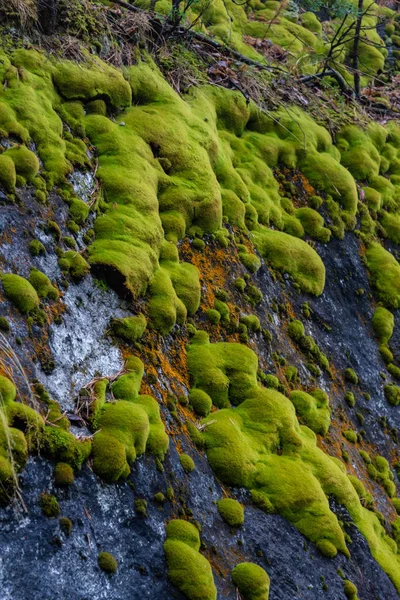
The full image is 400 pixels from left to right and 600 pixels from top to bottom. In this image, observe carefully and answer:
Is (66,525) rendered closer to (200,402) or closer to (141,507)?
(141,507)

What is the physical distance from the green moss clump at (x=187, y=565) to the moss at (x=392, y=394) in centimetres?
492

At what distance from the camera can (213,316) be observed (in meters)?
6.91

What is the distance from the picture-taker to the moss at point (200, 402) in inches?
234

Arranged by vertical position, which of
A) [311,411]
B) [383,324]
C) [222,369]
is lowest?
[311,411]

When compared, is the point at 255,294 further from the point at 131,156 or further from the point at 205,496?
the point at 205,496

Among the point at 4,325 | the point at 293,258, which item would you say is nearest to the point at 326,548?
the point at 4,325

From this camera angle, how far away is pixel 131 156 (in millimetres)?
7156

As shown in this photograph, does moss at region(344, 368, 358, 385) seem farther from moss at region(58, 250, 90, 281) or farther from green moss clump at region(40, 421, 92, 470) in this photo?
green moss clump at region(40, 421, 92, 470)

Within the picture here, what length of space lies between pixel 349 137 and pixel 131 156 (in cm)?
623

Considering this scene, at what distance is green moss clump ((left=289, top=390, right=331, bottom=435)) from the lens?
23.4 ft

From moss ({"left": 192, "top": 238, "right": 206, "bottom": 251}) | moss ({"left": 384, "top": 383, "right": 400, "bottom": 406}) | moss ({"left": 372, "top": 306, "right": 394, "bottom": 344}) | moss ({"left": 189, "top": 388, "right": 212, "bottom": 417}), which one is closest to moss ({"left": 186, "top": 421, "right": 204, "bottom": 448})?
moss ({"left": 189, "top": 388, "right": 212, "bottom": 417})

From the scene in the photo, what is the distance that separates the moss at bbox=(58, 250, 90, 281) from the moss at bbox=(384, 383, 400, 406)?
17.0ft

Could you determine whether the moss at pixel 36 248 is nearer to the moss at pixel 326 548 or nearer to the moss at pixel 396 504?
the moss at pixel 326 548

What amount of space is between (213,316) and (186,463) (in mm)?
2100
